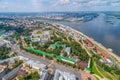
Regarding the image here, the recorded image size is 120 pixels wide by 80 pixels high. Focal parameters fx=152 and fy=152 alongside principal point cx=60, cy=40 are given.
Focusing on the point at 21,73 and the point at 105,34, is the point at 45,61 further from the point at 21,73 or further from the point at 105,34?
the point at 105,34

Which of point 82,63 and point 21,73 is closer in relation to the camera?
point 21,73

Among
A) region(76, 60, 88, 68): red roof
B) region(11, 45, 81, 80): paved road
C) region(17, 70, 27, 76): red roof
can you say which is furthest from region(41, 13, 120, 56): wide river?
region(17, 70, 27, 76): red roof

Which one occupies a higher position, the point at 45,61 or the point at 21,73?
the point at 21,73

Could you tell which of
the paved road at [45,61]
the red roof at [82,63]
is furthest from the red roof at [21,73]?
the red roof at [82,63]

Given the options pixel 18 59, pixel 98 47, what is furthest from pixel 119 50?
pixel 18 59

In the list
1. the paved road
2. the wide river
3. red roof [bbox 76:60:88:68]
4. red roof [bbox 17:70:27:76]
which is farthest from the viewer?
the wide river

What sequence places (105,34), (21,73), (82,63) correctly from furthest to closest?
(105,34), (82,63), (21,73)

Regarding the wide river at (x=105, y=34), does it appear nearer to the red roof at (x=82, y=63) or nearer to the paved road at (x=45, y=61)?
the red roof at (x=82, y=63)

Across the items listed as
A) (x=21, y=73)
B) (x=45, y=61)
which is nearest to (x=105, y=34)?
(x=45, y=61)

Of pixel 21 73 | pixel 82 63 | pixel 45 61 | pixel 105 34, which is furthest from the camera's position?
pixel 105 34

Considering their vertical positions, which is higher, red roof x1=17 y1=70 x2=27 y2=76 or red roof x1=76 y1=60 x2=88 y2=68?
red roof x1=17 y1=70 x2=27 y2=76

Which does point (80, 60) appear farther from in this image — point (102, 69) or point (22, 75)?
point (22, 75)

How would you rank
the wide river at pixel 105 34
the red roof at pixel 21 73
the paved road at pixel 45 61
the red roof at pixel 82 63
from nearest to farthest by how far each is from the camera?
the red roof at pixel 21 73 < the paved road at pixel 45 61 < the red roof at pixel 82 63 < the wide river at pixel 105 34

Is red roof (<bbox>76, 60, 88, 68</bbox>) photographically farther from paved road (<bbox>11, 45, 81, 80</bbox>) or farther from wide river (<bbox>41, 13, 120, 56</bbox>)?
wide river (<bbox>41, 13, 120, 56</bbox>)
